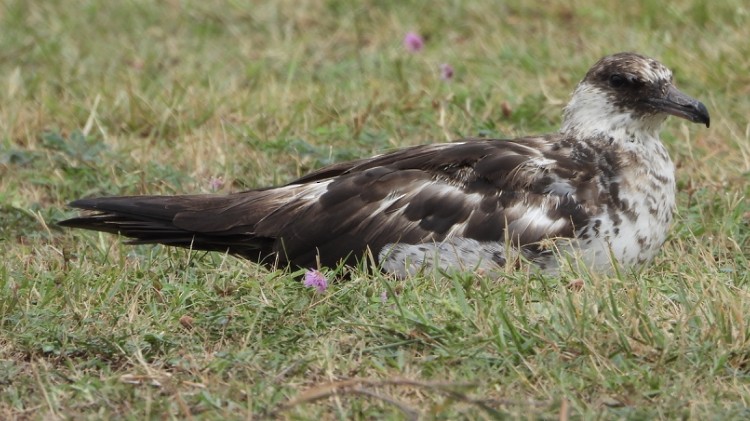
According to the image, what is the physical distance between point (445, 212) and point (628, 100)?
94 centimetres

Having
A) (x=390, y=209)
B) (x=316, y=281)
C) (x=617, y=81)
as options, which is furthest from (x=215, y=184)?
(x=617, y=81)

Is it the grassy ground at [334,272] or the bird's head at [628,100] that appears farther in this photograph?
the bird's head at [628,100]

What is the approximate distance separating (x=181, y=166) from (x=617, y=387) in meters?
2.95

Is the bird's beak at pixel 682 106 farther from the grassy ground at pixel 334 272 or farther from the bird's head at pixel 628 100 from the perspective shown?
the grassy ground at pixel 334 272

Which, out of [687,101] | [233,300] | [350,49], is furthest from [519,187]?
[350,49]

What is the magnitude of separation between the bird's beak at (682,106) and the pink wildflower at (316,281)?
5.22 ft

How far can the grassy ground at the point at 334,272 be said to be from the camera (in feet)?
12.6

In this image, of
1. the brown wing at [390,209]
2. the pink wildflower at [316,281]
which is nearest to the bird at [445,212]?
the brown wing at [390,209]

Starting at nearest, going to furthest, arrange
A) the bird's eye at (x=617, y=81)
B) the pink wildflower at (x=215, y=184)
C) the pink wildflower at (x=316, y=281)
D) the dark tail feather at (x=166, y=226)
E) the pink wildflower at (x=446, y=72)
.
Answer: the pink wildflower at (x=316, y=281)
the dark tail feather at (x=166, y=226)
the bird's eye at (x=617, y=81)
the pink wildflower at (x=215, y=184)
the pink wildflower at (x=446, y=72)

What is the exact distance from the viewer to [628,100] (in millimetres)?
5336

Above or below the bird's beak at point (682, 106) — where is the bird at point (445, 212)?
below

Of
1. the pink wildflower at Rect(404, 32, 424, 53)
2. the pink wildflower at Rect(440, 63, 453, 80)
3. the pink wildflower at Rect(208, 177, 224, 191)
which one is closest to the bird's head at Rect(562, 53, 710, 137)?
the pink wildflower at Rect(208, 177, 224, 191)

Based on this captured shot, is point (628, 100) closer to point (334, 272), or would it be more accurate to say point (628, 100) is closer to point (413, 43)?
point (334, 272)

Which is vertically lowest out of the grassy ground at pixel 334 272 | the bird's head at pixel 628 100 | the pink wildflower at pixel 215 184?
the pink wildflower at pixel 215 184
